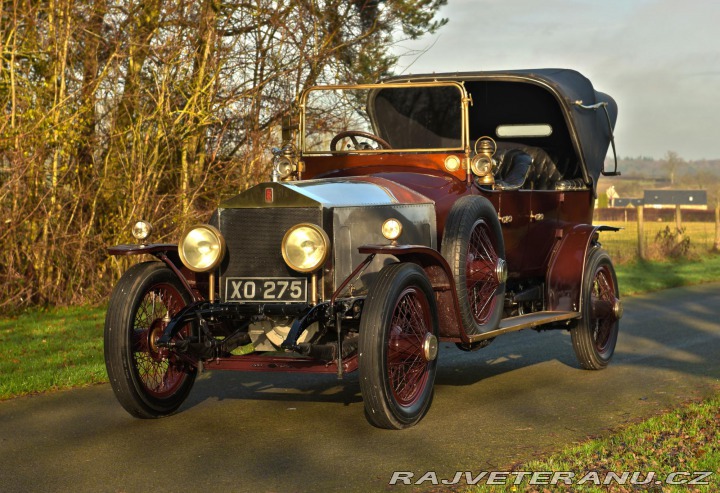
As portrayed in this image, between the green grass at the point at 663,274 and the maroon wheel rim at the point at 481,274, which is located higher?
the maroon wheel rim at the point at 481,274

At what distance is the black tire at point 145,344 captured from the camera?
6297 millimetres

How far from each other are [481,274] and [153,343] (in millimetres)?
2355

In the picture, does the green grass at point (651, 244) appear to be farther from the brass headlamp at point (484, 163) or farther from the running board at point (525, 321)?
the brass headlamp at point (484, 163)

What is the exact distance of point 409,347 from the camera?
627 cm

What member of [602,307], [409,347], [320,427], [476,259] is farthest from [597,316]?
[320,427]

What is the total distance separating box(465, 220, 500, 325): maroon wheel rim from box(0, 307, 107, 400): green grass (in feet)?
9.95

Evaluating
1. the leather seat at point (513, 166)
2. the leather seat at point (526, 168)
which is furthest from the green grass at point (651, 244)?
the leather seat at point (513, 166)

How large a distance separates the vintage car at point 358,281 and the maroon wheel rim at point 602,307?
26mm

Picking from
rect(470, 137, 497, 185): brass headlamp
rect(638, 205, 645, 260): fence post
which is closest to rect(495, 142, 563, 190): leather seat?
rect(470, 137, 497, 185): brass headlamp

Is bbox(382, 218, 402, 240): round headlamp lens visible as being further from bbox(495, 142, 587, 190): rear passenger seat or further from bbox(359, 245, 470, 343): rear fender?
bbox(495, 142, 587, 190): rear passenger seat

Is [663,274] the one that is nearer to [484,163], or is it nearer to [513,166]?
[513,166]

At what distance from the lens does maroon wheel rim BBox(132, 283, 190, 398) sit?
650cm

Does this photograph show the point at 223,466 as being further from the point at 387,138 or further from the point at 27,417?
the point at 387,138

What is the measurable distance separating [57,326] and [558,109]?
579 cm
